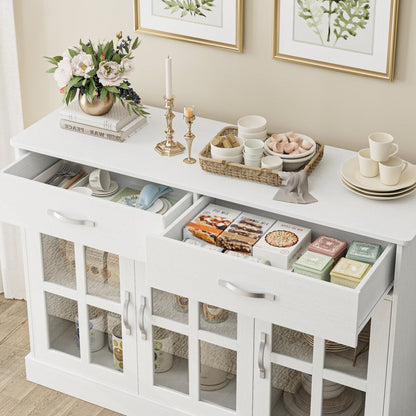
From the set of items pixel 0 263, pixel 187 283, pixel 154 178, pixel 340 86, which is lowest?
pixel 0 263

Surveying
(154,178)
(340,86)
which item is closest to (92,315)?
(154,178)

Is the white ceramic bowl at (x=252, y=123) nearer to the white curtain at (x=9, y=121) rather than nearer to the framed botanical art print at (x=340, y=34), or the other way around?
the framed botanical art print at (x=340, y=34)

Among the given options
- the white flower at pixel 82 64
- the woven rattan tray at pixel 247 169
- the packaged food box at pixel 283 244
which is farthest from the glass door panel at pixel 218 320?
the white flower at pixel 82 64

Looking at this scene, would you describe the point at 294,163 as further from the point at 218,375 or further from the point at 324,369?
the point at 218,375

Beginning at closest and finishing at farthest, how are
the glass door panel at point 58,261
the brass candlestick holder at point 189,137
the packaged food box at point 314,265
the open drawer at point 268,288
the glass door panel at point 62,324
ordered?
the open drawer at point 268,288 → the packaged food box at point 314,265 → the brass candlestick holder at point 189,137 → the glass door panel at point 58,261 → the glass door panel at point 62,324

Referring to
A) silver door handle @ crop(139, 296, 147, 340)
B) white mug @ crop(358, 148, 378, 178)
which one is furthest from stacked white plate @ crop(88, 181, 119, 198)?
white mug @ crop(358, 148, 378, 178)

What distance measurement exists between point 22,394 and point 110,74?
1.21 metres

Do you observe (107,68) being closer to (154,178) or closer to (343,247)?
(154,178)

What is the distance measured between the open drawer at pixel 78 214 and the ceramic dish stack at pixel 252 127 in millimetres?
270

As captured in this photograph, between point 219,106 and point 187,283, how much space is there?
0.79m

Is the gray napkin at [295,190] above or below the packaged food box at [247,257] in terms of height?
above

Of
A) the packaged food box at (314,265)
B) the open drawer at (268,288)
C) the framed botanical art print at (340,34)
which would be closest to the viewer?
the open drawer at (268,288)

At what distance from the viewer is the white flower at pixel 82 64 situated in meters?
2.84

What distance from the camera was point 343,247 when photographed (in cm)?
252
